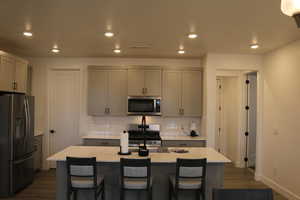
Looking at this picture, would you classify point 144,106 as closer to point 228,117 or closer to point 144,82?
point 144,82

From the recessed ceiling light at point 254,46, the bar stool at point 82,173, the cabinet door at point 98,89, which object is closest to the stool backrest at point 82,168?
the bar stool at point 82,173

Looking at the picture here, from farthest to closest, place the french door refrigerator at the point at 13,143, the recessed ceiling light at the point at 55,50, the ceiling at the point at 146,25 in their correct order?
the recessed ceiling light at the point at 55,50 < the french door refrigerator at the point at 13,143 < the ceiling at the point at 146,25

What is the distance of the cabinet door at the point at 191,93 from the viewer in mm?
5371

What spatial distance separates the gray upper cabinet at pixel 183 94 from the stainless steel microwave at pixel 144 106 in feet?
0.63

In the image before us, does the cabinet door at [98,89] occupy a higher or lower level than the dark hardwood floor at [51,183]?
higher

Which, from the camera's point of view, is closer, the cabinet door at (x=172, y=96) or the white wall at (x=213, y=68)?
the white wall at (x=213, y=68)

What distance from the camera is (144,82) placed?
5.35 meters

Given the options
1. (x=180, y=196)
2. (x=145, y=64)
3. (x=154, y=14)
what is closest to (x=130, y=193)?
(x=180, y=196)

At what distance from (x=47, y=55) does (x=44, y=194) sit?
9.85ft

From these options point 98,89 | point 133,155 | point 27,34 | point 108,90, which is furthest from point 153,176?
point 27,34

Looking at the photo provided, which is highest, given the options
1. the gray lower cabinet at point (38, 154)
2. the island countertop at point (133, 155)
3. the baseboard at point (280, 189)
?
the island countertop at point (133, 155)

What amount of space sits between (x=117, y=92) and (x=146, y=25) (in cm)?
230

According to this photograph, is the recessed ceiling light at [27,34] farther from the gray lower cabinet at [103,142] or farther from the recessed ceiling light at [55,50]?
the gray lower cabinet at [103,142]

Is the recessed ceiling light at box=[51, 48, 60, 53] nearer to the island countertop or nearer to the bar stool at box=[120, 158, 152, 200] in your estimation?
the island countertop
